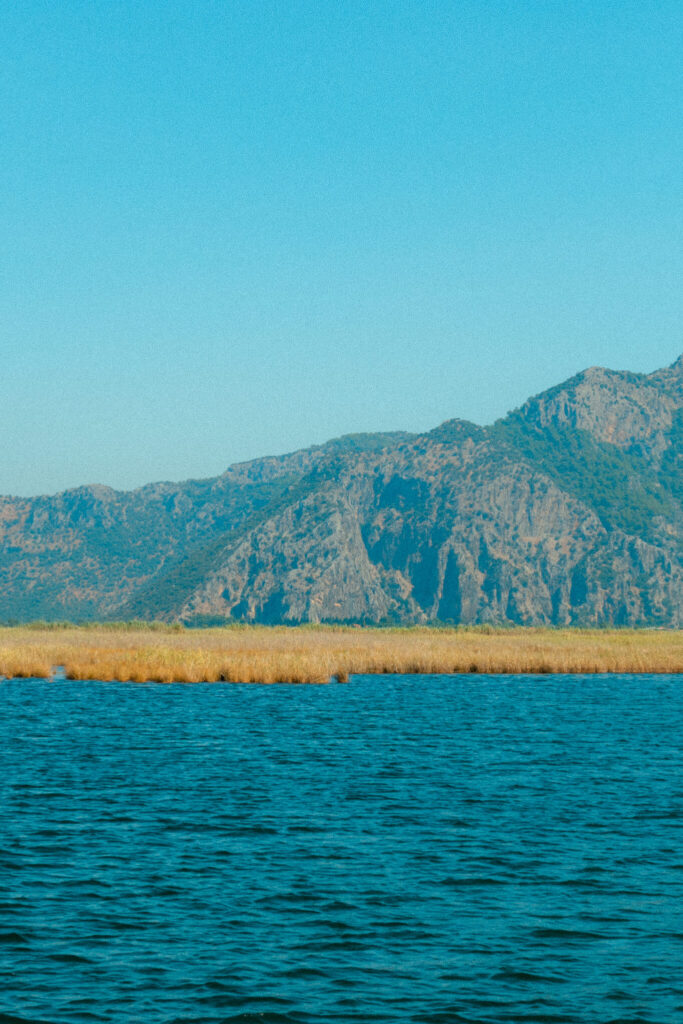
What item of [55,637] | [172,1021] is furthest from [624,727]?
[55,637]

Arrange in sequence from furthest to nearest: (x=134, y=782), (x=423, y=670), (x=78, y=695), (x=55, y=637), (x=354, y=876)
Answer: (x=55, y=637)
(x=423, y=670)
(x=78, y=695)
(x=134, y=782)
(x=354, y=876)

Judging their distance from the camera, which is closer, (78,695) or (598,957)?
(598,957)

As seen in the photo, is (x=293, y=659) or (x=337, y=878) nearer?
(x=337, y=878)

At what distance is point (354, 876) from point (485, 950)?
14.1 ft

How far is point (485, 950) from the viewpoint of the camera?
1566 centimetres

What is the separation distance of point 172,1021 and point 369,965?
3.17m

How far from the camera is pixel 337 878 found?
1939cm

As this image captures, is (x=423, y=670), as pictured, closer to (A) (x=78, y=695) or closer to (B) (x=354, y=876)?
(A) (x=78, y=695)

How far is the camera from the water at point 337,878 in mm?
13867

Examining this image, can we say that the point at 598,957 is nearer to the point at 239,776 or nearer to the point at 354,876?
the point at 354,876

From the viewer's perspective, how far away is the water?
1387 centimetres

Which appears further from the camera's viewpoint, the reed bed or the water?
the reed bed

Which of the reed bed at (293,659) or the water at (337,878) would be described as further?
the reed bed at (293,659)

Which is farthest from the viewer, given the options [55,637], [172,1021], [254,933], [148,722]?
[55,637]
